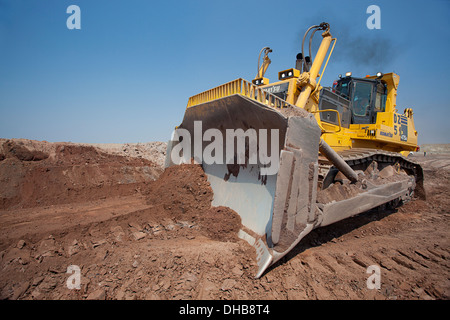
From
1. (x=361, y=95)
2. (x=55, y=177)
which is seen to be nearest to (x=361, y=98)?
(x=361, y=95)

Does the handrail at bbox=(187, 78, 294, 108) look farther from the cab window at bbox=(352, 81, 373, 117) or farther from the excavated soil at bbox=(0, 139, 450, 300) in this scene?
the cab window at bbox=(352, 81, 373, 117)

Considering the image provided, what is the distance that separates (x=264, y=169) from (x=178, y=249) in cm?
142

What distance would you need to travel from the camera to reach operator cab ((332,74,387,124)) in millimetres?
5543

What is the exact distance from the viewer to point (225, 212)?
3.46 m

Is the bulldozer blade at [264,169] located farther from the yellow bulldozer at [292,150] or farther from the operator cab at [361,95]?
the operator cab at [361,95]

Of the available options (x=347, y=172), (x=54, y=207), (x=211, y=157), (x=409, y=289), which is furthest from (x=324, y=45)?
(x=54, y=207)

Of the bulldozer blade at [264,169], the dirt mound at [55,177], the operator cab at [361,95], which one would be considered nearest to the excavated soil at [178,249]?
the dirt mound at [55,177]

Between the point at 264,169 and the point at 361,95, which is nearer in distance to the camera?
the point at 264,169

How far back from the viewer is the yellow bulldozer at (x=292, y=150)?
256 cm

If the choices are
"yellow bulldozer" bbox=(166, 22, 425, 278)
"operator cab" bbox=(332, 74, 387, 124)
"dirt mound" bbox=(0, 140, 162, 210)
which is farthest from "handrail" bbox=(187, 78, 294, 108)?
"dirt mound" bbox=(0, 140, 162, 210)

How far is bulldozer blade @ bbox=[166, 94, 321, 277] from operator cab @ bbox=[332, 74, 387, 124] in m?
3.36

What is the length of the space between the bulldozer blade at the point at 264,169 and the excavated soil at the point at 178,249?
0.24m

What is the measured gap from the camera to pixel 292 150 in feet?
8.26

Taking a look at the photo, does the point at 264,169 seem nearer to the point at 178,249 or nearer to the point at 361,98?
the point at 178,249
